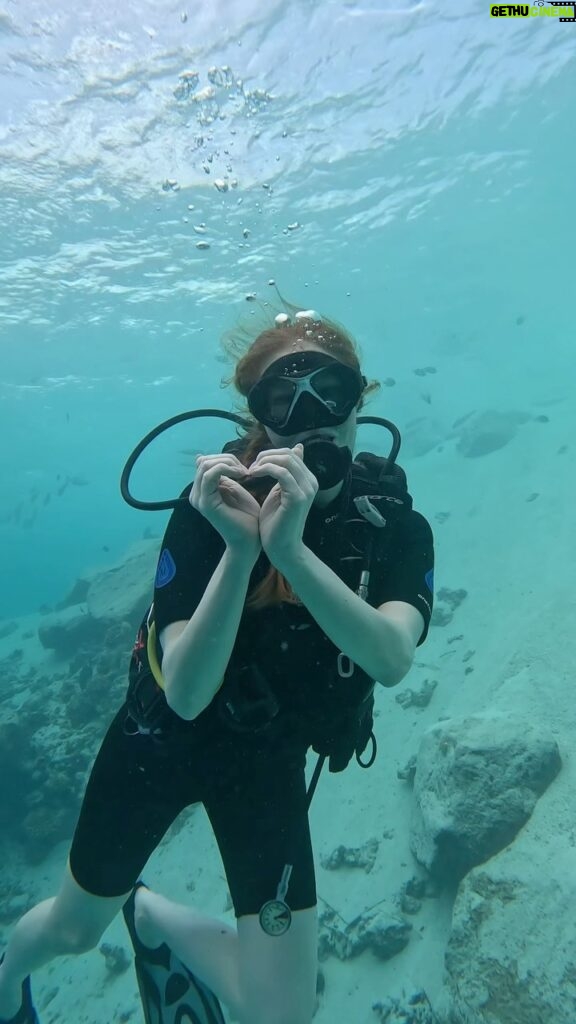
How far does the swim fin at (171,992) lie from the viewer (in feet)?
11.6

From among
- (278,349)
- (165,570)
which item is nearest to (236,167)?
(278,349)

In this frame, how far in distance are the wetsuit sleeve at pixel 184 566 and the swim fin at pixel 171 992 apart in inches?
105

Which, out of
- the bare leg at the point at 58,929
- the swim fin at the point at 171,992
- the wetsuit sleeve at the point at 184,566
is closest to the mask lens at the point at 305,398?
the wetsuit sleeve at the point at 184,566

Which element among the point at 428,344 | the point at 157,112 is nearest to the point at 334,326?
the point at 157,112

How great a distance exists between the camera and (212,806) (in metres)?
3.15

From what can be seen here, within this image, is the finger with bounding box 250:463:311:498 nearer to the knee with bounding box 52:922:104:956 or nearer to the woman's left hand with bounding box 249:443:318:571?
the woman's left hand with bounding box 249:443:318:571

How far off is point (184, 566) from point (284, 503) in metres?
0.95

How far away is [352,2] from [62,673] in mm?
18910

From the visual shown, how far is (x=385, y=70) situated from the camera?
50.8ft

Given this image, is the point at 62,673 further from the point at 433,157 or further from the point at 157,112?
the point at 433,157

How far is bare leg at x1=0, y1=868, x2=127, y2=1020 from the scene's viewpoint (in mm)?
3148

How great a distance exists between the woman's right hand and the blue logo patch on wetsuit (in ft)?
2.32

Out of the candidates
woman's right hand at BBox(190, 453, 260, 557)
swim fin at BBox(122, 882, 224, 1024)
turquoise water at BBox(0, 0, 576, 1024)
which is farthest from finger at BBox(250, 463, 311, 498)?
swim fin at BBox(122, 882, 224, 1024)

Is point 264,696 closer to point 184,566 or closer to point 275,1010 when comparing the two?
point 184,566
